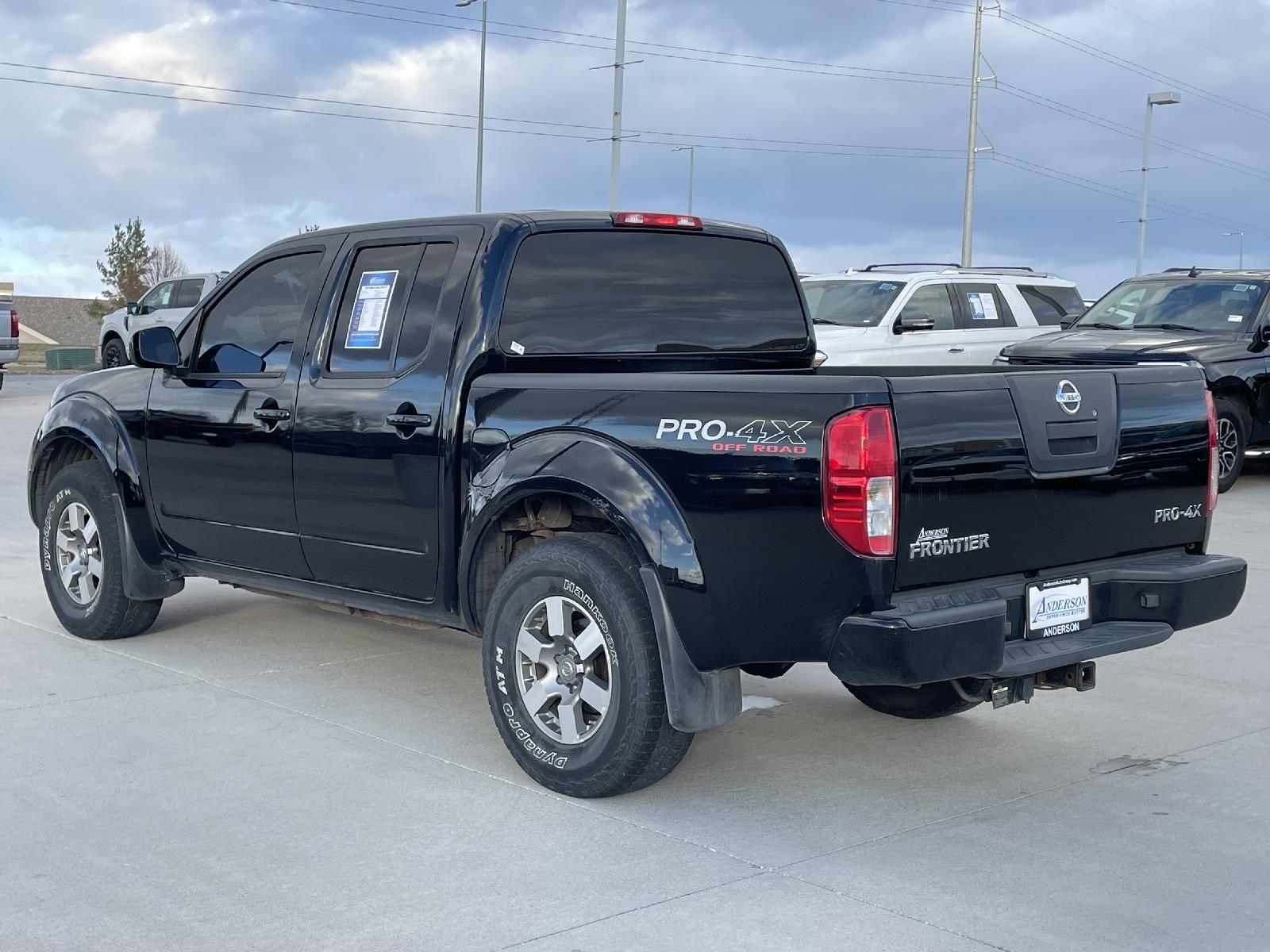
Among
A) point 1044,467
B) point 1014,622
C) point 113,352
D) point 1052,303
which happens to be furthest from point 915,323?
point 113,352

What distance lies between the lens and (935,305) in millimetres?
16547

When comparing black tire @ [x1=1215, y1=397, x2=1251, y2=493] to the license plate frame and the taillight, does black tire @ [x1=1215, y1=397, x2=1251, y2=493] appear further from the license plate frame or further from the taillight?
the license plate frame

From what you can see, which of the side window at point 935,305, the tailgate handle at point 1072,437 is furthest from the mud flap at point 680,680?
the side window at point 935,305

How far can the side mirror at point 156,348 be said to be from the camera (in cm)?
646

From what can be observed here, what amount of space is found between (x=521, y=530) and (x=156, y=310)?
84.2 ft

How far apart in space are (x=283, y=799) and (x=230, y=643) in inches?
97.0

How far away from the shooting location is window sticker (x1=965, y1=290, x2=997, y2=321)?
55.5 ft

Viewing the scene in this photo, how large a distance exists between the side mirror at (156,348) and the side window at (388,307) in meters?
1.03

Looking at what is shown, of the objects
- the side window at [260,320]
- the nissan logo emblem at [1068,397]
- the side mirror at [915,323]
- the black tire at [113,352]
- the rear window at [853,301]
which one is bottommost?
the black tire at [113,352]

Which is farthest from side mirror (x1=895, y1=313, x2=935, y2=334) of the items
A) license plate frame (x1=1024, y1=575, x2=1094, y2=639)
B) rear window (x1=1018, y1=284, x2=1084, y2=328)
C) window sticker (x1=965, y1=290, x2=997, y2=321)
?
license plate frame (x1=1024, y1=575, x2=1094, y2=639)

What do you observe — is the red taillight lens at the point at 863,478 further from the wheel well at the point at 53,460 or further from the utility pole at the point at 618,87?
the utility pole at the point at 618,87

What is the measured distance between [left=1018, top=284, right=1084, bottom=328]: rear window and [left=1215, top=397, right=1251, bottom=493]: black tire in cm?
426

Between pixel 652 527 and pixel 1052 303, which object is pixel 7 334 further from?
pixel 652 527

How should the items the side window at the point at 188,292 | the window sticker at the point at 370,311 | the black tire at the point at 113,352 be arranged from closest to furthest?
the window sticker at the point at 370,311 < the side window at the point at 188,292 < the black tire at the point at 113,352
